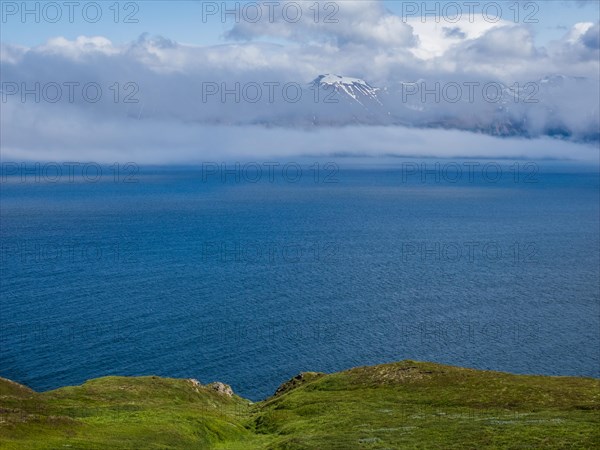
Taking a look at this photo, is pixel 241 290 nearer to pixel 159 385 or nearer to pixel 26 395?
pixel 159 385

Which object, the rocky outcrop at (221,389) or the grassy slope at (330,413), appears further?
the rocky outcrop at (221,389)

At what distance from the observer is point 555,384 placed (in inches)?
3716

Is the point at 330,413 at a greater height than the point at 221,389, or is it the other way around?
the point at 330,413

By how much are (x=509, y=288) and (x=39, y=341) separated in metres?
128

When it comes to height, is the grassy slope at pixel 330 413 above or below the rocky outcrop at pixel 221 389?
above

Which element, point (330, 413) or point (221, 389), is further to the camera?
point (221, 389)

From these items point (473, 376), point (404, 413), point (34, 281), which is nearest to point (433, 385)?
point (473, 376)

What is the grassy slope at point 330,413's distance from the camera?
68.9 m

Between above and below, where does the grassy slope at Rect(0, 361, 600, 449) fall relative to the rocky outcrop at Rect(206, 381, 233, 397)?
above

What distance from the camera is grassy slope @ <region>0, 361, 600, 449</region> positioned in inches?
2712

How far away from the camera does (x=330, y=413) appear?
87438 millimetres

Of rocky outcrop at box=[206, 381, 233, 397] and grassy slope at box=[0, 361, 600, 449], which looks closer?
grassy slope at box=[0, 361, 600, 449]

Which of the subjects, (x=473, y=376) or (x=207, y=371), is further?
(x=207, y=371)

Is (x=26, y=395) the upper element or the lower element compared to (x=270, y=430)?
upper
